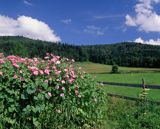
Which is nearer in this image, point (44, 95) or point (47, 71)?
point (44, 95)

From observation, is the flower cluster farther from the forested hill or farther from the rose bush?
the forested hill

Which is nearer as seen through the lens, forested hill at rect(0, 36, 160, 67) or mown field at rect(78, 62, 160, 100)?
mown field at rect(78, 62, 160, 100)

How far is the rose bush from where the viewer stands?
7.05 meters

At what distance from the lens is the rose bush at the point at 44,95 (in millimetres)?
7051

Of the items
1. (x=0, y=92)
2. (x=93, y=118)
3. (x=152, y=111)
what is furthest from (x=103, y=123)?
(x=0, y=92)

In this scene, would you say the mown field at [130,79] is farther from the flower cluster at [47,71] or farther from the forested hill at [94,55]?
the forested hill at [94,55]

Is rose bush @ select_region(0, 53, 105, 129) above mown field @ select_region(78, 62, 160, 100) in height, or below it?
above

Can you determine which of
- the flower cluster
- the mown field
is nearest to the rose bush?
the flower cluster

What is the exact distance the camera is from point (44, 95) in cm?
717

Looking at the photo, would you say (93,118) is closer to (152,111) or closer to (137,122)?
(137,122)

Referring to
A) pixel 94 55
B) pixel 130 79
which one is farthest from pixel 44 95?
pixel 94 55

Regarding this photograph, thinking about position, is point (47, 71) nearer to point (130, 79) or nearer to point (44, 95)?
point (44, 95)

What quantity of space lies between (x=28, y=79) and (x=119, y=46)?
178 m

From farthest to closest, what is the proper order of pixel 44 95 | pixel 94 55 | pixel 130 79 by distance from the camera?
pixel 94 55, pixel 130 79, pixel 44 95
